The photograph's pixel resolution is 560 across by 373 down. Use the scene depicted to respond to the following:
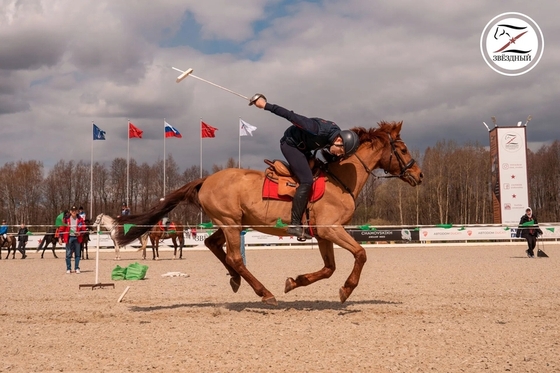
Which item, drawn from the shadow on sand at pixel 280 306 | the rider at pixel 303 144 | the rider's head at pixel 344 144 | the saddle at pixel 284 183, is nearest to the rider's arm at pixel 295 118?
the rider at pixel 303 144

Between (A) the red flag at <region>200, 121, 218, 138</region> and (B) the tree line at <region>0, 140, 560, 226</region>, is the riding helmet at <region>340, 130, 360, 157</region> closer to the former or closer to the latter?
(A) the red flag at <region>200, 121, 218, 138</region>

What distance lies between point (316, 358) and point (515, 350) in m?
2.15

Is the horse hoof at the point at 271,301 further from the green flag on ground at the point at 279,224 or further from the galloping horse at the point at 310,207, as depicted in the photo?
the green flag on ground at the point at 279,224

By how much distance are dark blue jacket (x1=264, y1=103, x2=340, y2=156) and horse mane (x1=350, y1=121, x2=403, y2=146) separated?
2.92 feet

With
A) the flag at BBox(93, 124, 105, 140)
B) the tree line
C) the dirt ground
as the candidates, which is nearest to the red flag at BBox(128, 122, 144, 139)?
the flag at BBox(93, 124, 105, 140)

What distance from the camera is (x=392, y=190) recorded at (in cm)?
7231

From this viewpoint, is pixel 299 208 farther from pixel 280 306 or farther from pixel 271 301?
pixel 280 306

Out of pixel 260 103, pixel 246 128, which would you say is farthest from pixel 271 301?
pixel 246 128

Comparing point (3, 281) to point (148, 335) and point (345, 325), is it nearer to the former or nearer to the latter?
point (148, 335)

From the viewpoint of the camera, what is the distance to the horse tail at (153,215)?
10359 millimetres

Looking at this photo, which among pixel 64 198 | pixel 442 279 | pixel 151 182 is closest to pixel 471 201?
pixel 151 182

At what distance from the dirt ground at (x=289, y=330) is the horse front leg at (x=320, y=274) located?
1.36 ft

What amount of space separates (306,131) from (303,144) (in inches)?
11.1

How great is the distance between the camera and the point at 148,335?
7.13 m
